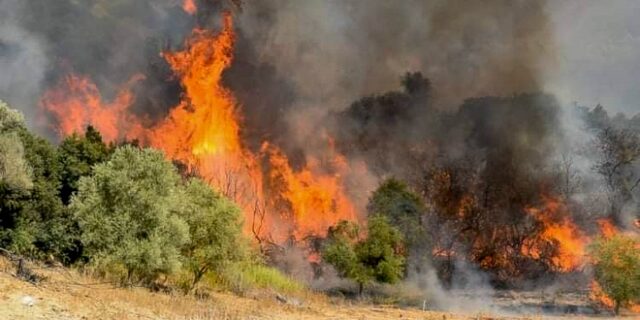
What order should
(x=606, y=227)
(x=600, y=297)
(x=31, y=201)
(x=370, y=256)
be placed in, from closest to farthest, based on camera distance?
(x=31, y=201), (x=370, y=256), (x=600, y=297), (x=606, y=227)

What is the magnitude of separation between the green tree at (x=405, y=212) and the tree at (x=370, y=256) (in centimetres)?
672

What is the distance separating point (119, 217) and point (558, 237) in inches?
2808

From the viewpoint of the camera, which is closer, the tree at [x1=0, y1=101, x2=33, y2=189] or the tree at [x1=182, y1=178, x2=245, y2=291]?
the tree at [x1=0, y1=101, x2=33, y2=189]

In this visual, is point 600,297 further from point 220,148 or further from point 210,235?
point 220,148

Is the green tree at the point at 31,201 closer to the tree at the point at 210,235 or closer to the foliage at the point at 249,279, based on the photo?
the tree at the point at 210,235

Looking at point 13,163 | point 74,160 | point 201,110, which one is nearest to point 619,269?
point 74,160

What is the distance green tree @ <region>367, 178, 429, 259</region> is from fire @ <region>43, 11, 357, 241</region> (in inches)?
626

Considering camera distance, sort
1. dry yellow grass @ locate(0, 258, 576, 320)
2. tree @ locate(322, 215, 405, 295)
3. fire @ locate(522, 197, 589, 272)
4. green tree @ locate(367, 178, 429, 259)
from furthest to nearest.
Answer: fire @ locate(522, 197, 589, 272) → green tree @ locate(367, 178, 429, 259) → tree @ locate(322, 215, 405, 295) → dry yellow grass @ locate(0, 258, 576, 320)

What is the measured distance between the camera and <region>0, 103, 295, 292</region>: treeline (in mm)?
38969

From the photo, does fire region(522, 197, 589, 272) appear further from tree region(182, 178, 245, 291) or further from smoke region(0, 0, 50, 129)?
smoke region(0, 0, 50, 129)

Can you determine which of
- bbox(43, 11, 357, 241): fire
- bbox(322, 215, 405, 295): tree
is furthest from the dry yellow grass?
bbox(43, 11, 357, 241): fire

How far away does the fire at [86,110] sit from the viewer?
303 feet

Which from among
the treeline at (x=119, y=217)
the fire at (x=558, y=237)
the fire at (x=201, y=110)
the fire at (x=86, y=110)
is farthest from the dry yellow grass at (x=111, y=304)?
the fire at (x=86, y=110)

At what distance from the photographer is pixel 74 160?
51.2 meters
